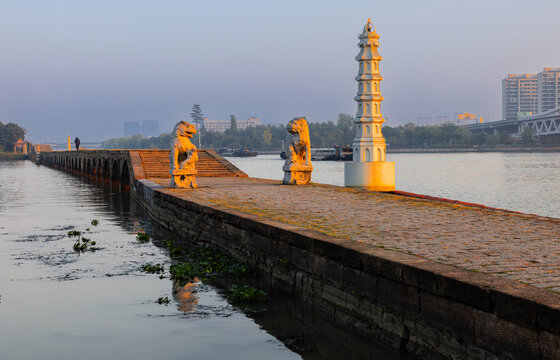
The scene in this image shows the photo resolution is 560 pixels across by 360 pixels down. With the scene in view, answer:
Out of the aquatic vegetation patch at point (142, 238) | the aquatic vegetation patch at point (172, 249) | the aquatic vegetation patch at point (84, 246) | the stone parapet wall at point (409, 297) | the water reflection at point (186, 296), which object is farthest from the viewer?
the aquatic vegetation patch at point (142, 238)

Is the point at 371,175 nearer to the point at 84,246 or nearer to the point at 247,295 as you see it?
the point at 84,246

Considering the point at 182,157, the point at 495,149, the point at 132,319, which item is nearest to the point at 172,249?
the point at 132,319

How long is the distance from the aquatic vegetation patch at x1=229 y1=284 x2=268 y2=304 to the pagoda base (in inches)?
691

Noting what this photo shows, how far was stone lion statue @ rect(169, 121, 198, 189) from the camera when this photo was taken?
19062 mm

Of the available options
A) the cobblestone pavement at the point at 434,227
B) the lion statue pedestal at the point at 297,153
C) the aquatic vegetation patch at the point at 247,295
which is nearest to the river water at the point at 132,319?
the aquatic vegetation patch at the point at 247,295

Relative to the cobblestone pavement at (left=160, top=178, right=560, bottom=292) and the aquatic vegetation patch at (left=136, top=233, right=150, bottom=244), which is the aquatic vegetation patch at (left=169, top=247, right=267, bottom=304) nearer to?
the cobblestone pavement at (left=160, top=178, right=560, bottom=292)

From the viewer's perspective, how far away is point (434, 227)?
9.68 m

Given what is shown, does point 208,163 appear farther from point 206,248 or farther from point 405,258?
point 405,258

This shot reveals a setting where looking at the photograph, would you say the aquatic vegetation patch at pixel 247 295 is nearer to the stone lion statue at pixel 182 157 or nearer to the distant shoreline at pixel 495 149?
the stone lion statue at pixel 182 157

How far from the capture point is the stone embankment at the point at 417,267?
200 inches

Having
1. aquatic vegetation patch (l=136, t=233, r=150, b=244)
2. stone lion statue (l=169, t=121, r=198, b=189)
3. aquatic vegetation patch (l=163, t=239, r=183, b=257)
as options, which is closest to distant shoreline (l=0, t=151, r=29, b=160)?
stone lion statue (l=169, t=121, r=198, b=189)

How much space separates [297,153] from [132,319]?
1221 centimetres

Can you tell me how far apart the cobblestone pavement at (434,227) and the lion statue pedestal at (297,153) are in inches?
141

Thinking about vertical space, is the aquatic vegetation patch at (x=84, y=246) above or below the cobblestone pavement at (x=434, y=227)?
below
